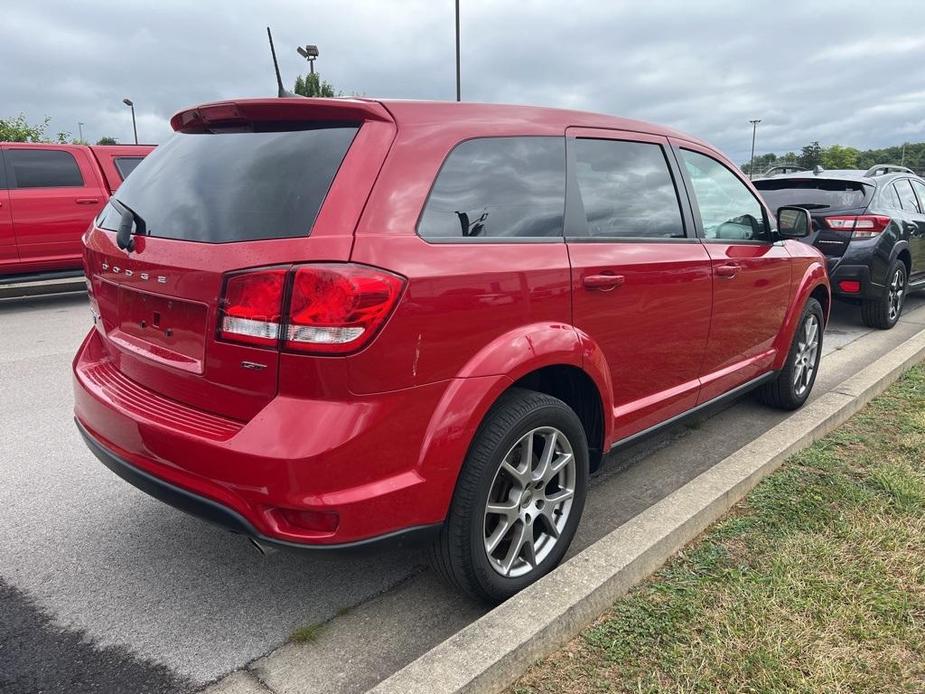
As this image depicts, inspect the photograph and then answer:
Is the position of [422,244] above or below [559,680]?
above

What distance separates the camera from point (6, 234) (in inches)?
329

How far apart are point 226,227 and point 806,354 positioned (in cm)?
385

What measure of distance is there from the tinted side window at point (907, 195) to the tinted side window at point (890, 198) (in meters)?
0.16

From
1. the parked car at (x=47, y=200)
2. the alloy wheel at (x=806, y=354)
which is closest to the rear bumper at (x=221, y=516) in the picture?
the alloy wheel at (x=806, y=354)

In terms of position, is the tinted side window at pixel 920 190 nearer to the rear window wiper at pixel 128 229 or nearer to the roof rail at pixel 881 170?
the roof rail at pixel 881 170

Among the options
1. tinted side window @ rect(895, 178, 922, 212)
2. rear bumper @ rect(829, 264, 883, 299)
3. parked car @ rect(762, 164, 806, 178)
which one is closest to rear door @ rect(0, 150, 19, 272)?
parked car @ rect(762, 164, 806, 178)

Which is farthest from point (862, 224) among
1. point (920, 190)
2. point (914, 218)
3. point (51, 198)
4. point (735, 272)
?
point (51, 198)

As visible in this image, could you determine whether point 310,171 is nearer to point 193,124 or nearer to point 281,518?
point 193,124

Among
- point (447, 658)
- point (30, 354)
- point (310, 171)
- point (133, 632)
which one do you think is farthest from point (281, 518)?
point (30, 354)

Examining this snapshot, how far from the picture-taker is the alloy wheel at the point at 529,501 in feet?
8.05

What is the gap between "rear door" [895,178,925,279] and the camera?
7.75 m

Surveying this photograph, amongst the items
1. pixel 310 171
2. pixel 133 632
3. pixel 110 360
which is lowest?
pixel 133 632

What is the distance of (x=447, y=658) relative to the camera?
1996 mm

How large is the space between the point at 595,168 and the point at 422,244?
113cm
